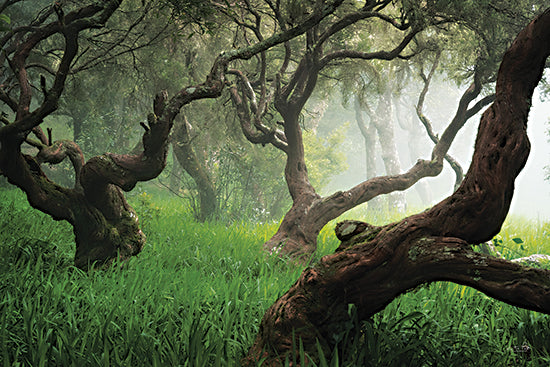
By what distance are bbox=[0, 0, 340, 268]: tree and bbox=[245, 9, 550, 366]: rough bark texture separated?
2.28m

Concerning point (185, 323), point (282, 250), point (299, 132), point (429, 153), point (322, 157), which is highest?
point (429, 153)

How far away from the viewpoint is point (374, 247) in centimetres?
263

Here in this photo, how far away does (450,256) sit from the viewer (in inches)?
91.1

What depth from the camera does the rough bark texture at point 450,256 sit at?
2227 millimetres

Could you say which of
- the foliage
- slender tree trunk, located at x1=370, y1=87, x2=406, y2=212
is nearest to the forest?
the foliage

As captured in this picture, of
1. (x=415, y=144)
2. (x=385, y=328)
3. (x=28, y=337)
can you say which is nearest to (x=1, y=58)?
(x=28, y=337)

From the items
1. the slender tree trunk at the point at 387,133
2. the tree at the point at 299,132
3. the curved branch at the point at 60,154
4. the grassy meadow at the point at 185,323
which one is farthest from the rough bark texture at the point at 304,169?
the slender tree trunk at the point at 387,133

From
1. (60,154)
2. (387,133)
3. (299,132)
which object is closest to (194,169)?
(299,132)

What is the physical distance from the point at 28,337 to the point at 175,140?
8.11 meters

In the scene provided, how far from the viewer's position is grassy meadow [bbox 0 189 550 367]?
2.69 metres

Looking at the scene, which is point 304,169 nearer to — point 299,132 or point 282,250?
point 299,132

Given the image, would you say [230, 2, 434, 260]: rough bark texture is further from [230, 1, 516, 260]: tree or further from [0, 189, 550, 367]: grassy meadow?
[0, 189, 550, 367]: grassy meadow

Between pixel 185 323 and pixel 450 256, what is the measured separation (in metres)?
1.92

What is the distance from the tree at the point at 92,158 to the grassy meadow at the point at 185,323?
1.20 ft
